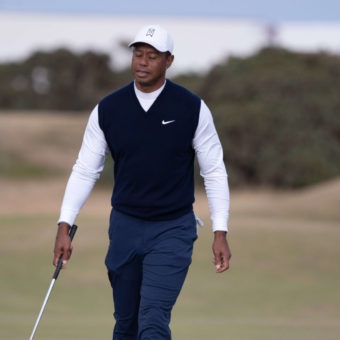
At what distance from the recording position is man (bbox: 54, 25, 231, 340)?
5.11 metres

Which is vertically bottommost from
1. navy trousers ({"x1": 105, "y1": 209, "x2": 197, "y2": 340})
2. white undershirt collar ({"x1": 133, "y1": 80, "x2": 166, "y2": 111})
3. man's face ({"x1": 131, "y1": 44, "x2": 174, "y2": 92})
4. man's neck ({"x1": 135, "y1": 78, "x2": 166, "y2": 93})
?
navy trousers ({"x1": 105, "y1": 209, "x2": 197, "y2": 340})

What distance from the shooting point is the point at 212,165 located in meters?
5.22

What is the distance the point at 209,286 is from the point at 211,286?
3 cm

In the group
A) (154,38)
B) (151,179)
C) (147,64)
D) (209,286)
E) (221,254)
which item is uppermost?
(154,38)

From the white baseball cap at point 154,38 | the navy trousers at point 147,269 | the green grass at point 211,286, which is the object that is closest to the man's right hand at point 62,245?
the navy trousers at point 147,269

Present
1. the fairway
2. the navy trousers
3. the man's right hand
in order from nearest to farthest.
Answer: the navy trousers, the man's right hand, the fairway

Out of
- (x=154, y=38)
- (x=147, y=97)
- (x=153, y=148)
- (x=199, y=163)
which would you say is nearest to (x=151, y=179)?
(x=153, y=148)

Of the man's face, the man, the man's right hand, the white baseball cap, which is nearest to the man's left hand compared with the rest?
the man

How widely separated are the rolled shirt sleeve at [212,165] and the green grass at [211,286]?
149 inches

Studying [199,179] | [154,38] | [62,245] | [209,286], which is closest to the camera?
[154,38]

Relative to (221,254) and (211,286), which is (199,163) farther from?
(211,286)

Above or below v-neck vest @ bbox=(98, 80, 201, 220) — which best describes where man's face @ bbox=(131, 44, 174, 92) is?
above

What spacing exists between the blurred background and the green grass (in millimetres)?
31

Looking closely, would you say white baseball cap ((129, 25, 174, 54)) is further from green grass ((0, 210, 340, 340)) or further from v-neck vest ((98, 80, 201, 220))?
green grass ((0, 210, 340, 340))
